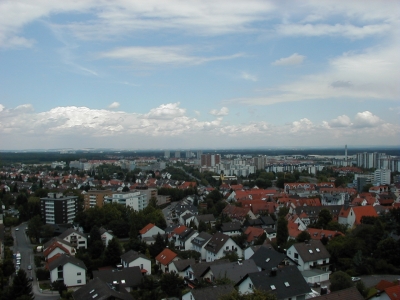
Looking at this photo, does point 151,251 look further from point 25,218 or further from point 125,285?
point 25,218

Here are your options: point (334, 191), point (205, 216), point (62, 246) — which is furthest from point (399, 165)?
point (62, 246)

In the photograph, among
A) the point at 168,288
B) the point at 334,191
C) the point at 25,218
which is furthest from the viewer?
the point at 334,191

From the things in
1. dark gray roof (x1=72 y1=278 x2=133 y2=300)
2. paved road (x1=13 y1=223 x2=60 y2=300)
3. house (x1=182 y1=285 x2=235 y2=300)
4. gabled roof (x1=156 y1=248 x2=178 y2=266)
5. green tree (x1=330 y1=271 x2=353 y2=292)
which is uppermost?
house (x1=182 y1=285 x2=235 y2=300)

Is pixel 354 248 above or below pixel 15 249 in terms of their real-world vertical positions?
above

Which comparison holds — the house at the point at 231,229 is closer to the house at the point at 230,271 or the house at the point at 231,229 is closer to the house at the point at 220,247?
the house at the point at 220,247

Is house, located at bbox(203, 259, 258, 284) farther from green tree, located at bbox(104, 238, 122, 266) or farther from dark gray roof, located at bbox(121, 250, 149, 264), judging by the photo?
green tree, located at bbox(104, 238, 122, 266)

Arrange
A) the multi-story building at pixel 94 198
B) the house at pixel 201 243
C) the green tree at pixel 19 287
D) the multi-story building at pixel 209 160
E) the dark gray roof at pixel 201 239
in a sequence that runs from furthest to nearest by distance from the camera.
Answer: the multi-story building at pixel 209 160 → the multi-story building at pixel 94 198 → the dark gray roof at pixel 201 239 → the house at pixel 201 243 → the green tree at pixel 19 287

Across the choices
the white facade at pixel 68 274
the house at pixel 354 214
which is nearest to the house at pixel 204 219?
the house at pixel 354 214

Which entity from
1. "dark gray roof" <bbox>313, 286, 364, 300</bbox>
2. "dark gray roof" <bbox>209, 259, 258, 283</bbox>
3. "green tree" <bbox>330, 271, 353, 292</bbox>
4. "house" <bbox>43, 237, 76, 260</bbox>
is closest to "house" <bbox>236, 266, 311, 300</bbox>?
"green tree" <bbox>330, 271, 353, 292</bbox>
